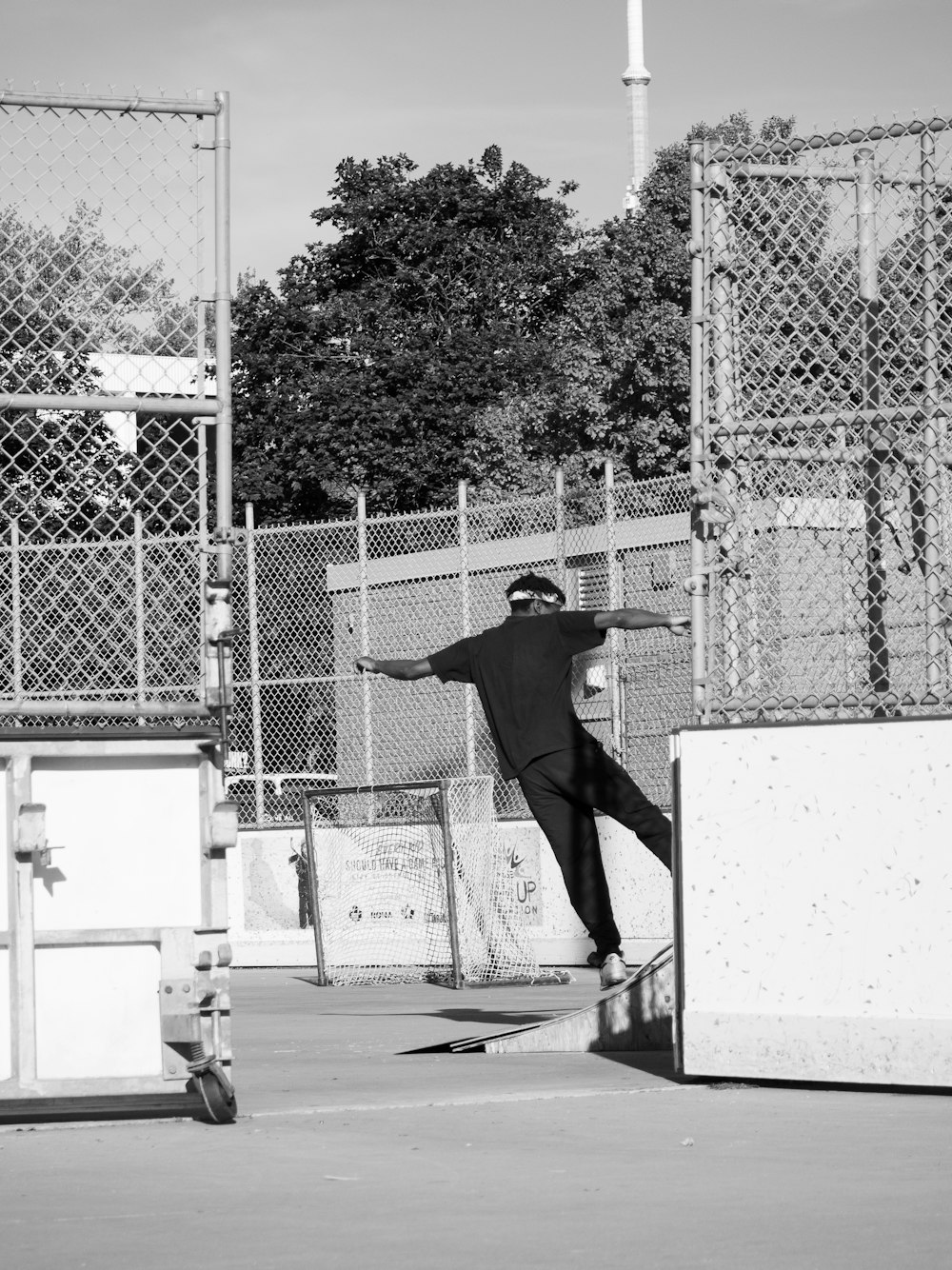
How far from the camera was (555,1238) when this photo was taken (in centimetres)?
440

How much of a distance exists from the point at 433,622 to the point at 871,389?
994 centimetres

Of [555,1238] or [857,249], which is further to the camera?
[857,249]

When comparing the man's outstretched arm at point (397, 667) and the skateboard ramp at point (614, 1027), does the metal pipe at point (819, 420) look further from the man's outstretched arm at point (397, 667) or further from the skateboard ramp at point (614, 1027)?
the skateboard ramp at point (614, 1027)

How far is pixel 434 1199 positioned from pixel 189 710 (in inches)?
84.1

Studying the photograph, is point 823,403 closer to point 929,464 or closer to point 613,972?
point 929,464

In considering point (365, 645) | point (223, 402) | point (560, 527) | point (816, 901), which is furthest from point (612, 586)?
point (223, 402)

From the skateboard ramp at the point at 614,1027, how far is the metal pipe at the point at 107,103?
152 inches

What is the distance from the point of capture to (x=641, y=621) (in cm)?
806

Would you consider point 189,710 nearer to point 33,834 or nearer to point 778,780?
point 33,834

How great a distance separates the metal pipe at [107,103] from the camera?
21.6ft

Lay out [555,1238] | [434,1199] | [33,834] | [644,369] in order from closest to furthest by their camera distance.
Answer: [555,1238] → [434,1199] → [33,834] → [644,369]

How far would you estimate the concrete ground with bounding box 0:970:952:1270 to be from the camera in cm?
430

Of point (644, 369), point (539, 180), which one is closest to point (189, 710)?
point (644, 369)

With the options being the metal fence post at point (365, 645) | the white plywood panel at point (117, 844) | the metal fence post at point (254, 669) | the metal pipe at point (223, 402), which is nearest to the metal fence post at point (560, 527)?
the metal fence post at point (365, 645)
